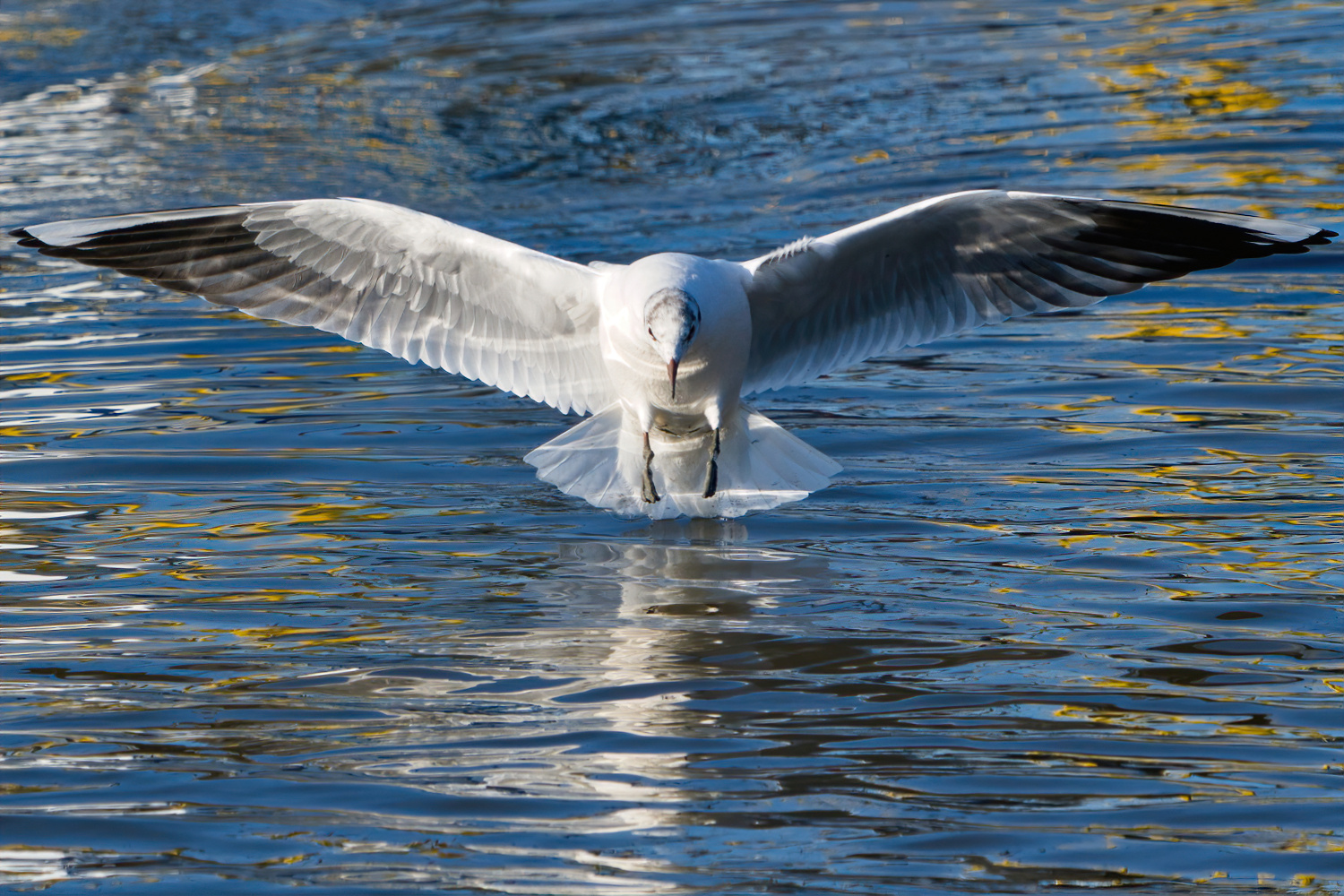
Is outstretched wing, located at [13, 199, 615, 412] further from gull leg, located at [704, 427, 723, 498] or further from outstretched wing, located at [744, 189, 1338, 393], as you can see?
outstretched wing, located at [744, 189, 1338, 393]

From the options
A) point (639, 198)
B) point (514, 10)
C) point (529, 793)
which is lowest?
point (529, 793)

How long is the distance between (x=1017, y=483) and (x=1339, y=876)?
307 cm

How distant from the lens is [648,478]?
20.5ft

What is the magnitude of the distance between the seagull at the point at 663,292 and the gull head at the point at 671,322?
1.0 inches

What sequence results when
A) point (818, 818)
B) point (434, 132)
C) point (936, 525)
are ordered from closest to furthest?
point (818, 818) < point (936, 525) < point (434, 132)

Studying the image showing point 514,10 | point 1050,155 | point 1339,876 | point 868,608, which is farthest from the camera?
point 514,10

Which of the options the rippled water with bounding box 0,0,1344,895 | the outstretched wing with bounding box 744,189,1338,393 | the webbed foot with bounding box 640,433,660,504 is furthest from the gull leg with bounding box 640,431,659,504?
the outstretched wing with bounding box 744,189,1338,393

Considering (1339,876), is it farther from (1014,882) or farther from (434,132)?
(434,132)

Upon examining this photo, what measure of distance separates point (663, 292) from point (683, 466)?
982mm

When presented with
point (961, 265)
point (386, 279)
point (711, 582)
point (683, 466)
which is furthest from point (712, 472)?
point (386, 279)

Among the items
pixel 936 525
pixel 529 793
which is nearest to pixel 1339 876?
pixel 529 793

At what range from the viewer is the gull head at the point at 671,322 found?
555cm

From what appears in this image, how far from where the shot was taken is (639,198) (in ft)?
36.3

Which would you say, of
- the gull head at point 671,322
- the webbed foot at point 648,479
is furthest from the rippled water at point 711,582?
the gull head at point 671,322
